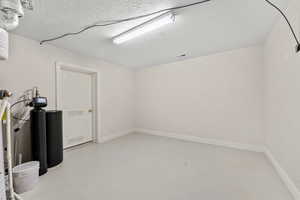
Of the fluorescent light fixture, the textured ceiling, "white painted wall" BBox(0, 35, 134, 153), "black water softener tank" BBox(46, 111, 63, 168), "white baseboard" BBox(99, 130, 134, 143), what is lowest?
"white baseboard" BBox(99, 130, 134, 143)

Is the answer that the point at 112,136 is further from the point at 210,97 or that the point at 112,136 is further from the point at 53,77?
the point at 210,97

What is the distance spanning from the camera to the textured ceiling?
1.49 metres

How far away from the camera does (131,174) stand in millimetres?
1896

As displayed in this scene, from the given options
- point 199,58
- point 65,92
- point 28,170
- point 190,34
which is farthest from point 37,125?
point 199,58

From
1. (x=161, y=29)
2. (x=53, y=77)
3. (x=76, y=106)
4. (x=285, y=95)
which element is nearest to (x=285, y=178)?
(x=285, y=95)

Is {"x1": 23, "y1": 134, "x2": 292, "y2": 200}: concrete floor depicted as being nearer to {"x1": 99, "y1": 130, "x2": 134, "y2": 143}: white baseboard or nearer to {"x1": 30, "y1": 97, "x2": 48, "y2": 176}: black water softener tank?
{"x1": 30, "y1": 97, "x2": 48, "y2": 176}: black water softener tank

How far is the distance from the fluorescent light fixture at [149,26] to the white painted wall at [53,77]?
142 cm

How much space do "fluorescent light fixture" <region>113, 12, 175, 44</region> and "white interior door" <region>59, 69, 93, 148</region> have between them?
1.56 m

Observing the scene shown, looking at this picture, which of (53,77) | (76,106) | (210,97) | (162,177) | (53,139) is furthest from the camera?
(210,97)

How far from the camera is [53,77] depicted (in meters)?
2.55

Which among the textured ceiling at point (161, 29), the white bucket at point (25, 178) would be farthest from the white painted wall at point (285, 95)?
Answer: the white bucket at point (25, 178)

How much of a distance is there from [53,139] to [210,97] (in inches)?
140

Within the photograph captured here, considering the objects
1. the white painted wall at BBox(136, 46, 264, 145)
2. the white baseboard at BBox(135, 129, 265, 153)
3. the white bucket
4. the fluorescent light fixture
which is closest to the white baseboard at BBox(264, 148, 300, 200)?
the white baseboard at BBox(135, 129, 265, 153)

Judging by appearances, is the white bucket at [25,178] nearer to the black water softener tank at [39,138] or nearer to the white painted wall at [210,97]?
the black water softener tank at [39,138]
